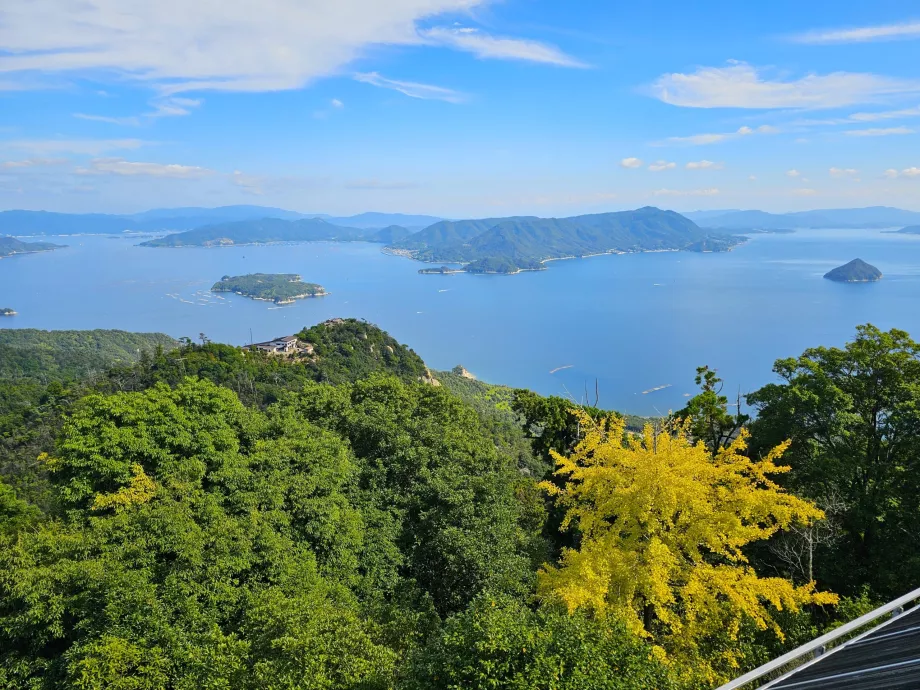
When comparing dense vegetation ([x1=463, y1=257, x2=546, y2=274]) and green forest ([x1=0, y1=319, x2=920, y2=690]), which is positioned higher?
dense vegetation ([x1=463, y1=257, x2=546, y2=274])

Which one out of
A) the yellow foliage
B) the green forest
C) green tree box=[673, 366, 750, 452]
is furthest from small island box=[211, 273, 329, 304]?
the yellow foliage

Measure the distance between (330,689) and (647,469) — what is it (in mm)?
5099

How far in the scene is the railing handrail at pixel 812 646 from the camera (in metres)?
3.87

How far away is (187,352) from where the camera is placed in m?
40.3

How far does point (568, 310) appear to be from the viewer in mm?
104812

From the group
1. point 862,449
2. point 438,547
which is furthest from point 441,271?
point 438,547

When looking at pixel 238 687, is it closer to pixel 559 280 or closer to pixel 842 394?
pixel 842 394

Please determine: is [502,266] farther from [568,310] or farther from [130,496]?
[130,496]

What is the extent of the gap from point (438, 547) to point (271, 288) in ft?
436

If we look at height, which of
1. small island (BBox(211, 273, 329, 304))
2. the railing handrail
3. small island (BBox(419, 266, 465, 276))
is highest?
small island (BBox(419, 266, 465, 276))

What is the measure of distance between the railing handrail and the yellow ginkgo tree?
2455 mm

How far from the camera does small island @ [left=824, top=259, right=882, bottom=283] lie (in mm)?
112188

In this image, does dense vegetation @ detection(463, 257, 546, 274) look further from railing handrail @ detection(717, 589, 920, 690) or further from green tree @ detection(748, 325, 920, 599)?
railing handrail @ detection(717, 589, 920, 690)

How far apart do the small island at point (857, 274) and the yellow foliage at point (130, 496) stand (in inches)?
5391
